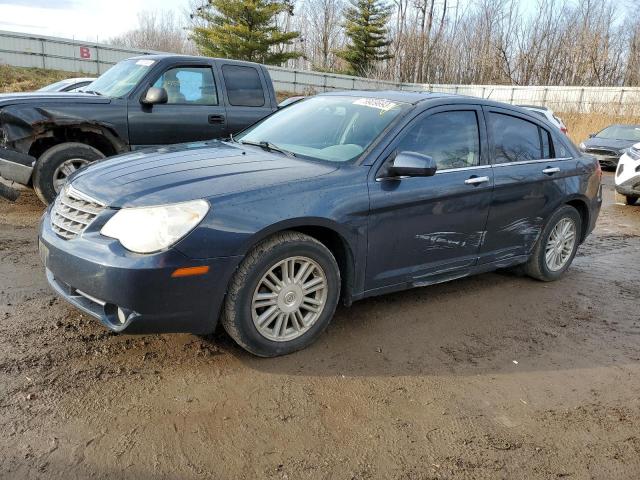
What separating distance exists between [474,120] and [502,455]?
2728 millimetres

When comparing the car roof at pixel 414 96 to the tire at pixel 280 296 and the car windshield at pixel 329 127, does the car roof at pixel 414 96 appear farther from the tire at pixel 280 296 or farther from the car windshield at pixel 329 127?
the tire at pixel 280 296

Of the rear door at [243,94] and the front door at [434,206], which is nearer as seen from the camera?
the front door at [434,206]

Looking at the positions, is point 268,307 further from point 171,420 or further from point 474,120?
point 474,120

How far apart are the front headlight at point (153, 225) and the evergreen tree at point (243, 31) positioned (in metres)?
36.2

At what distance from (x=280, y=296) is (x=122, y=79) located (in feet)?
16.2

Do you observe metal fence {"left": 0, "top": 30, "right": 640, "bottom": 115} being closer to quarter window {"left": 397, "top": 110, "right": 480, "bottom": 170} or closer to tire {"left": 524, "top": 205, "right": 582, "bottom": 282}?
tire {"left": 524, "top": 205, "right": 582, "bottom": 282}

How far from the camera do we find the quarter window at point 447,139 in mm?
4035

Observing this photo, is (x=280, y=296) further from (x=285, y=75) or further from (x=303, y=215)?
(x=285, y=75)

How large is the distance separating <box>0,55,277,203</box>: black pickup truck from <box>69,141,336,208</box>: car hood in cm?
289

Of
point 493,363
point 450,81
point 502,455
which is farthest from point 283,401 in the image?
point 450,81

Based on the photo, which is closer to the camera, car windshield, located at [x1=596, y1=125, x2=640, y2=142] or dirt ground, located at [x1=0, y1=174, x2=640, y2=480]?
dirt ground, located at [x1=0, y1=174, x2=640, y2=480]

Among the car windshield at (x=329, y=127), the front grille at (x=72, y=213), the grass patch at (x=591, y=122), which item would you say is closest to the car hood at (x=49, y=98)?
the car windshield at (x=329, y=127)

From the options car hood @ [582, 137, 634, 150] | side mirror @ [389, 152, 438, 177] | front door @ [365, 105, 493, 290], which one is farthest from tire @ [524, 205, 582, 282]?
car hood @ [582, 137, 634, 150]

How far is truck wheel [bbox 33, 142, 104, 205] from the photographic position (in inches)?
251
